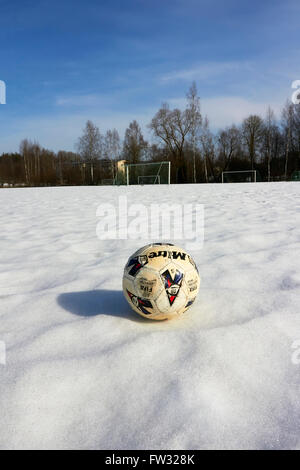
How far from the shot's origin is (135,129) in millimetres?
42594

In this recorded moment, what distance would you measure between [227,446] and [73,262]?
7.22 feet

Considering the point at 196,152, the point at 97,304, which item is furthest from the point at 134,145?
the point at 97,304

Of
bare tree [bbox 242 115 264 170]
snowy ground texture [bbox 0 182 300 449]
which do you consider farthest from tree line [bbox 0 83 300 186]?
snowy ground texture [bbox 0 182 300 449]

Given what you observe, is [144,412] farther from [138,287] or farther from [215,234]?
[215,234]

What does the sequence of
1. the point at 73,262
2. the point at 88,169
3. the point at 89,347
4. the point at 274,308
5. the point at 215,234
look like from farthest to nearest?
the point at 88,169, the point at 215,234, the point at 73,262, the point at 274,308, the point at 89,347

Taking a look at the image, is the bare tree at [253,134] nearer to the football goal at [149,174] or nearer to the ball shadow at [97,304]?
the football goal at [149,174]

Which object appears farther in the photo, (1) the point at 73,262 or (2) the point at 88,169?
(2) the point at 88,169

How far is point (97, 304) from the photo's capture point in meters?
1.99

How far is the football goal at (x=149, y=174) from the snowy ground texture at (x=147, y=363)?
80.7 ft
